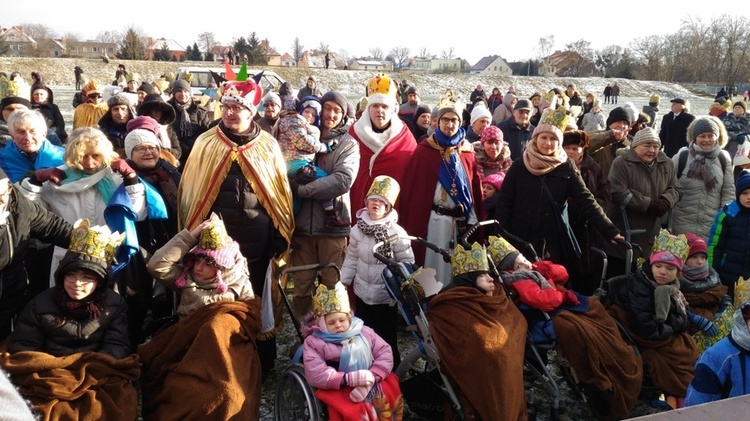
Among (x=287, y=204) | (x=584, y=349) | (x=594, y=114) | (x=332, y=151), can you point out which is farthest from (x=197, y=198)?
(x=594, y=114)

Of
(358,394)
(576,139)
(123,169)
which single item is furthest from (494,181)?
(123,169)

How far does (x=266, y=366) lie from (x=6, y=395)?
3.42m

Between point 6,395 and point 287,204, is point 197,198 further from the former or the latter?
point 6,395

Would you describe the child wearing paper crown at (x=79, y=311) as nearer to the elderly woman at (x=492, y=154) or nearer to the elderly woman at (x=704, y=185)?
the elderly woman at (x=492, y=154)

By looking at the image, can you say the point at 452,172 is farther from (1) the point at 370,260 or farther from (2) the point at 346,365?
(2) the point at 346,365

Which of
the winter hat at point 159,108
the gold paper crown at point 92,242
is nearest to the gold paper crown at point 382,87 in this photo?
the winter hat at point 159,108

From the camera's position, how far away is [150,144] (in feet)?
14.0

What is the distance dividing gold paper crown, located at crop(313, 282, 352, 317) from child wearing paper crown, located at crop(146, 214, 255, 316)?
2.13ft

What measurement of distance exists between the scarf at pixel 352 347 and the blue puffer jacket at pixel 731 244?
324 cm

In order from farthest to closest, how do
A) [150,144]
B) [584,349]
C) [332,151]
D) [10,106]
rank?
1. [10,106]
2. [332,151]
3. [150,144]
4. [584,349]

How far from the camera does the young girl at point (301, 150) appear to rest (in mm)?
4375

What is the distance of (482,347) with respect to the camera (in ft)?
10.4

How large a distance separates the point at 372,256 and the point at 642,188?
282 centimetres

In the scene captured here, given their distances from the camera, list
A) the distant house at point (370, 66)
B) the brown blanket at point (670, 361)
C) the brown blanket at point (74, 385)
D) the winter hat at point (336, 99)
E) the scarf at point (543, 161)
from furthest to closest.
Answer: the distant house at point (370, 66), the winter hat at point (336, 99), the scarf at point (543, 161), the brown blanket at point (670, 361), the brown blanket at point (74, 385)
